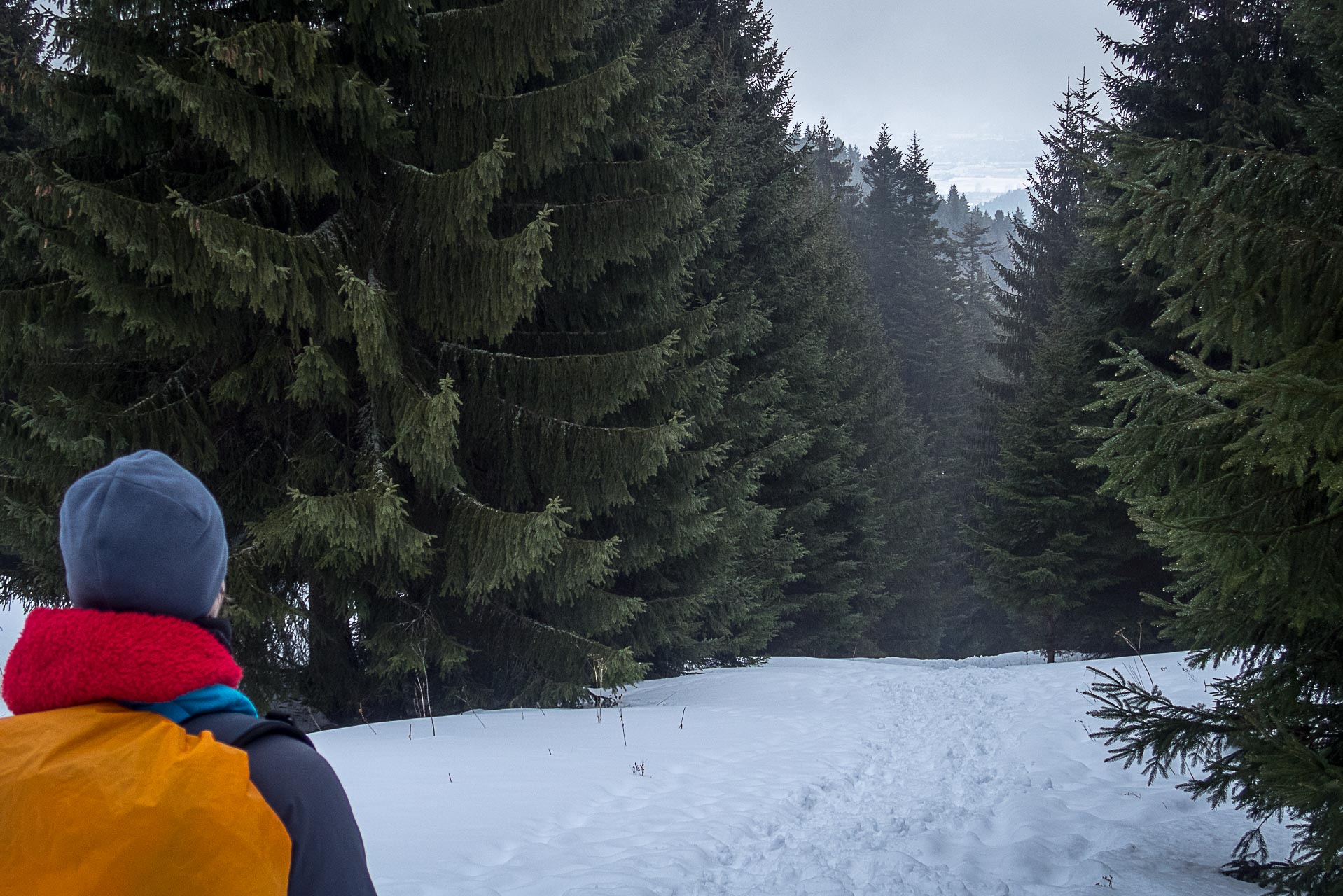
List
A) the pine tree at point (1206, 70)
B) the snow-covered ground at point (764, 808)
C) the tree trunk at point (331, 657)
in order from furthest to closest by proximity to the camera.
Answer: the pine tree at point (1206, 70), the tree trunk at point (331, 657), the snow-covered ground at point (764, 808)

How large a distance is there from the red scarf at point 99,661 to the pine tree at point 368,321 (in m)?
4.99

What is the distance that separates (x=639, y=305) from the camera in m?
9.57

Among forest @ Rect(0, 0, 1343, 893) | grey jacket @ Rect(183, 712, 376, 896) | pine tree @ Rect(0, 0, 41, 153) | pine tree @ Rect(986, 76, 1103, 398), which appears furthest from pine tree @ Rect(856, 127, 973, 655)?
grey jacket @ Rect(183, 712, 376, 896)

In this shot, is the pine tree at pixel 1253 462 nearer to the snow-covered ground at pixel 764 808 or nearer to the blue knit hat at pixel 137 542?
the snow-covered ground at pixel 764 808

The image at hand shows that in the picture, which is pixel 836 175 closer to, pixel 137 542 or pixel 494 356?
pixel 494 356

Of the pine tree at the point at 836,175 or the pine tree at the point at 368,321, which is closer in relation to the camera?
the pine tree at the point at 368,321

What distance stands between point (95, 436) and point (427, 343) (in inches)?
116

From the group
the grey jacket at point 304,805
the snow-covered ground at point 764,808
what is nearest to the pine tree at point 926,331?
the snow-covered ground at point 764,808

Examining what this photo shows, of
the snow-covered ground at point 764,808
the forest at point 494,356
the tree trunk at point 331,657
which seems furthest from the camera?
the tree trunk at point 331,657

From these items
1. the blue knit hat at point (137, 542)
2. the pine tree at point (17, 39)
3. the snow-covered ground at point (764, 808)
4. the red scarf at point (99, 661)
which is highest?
the pine tree at point (17, 39)

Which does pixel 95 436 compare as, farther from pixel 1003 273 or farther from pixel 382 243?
pixel 1003 273

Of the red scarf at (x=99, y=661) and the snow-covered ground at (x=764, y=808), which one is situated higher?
the red scarf at (x=99, y=661)

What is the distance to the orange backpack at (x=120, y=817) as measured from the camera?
4.26ft

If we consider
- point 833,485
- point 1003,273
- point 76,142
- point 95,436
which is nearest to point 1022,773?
point 95,436
